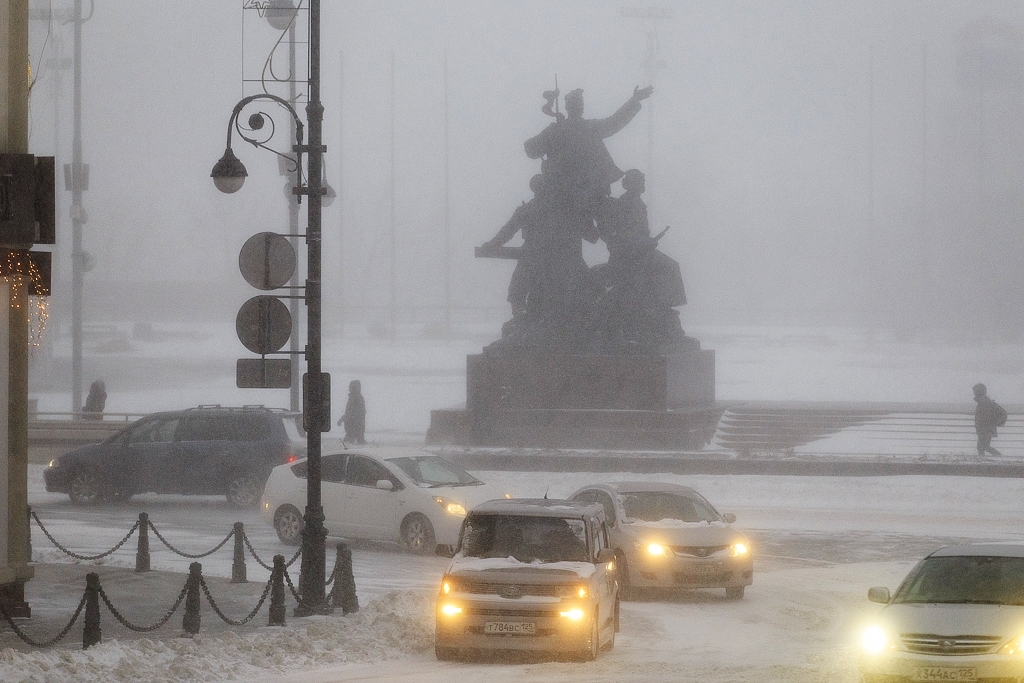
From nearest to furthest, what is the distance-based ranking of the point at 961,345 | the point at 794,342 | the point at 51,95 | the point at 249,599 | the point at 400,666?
1. the point at 400,666
2. the point at 249,599
3. the point at 51,95
4. the point at 961,345
5. the point at 794,342

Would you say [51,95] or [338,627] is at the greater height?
[51,95]

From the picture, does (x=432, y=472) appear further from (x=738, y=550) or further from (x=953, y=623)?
(x=953, y=623)

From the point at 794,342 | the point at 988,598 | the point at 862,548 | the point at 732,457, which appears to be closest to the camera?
the point at 988,598

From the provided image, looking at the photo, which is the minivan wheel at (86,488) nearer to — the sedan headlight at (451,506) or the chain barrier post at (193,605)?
the sedan headlight at (451,506)

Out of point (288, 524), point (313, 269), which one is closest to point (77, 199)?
point (288, 524)

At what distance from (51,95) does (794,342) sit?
5345 cm

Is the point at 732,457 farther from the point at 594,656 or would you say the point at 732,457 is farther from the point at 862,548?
the point at 594,656

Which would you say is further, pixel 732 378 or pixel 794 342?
pixel 794 342

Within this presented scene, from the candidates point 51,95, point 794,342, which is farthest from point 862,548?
point 794,342

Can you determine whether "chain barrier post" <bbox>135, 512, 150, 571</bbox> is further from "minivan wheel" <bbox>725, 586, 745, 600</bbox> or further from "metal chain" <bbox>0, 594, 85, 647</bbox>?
"minivan wheel" <bbox>725, 586, 745, 600</bbox>

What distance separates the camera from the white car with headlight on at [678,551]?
1458 cm

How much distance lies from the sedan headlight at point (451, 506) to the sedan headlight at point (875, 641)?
8923 millimetres

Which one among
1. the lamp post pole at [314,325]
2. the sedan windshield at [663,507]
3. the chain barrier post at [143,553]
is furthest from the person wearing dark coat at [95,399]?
the lamp post pole at [314,325]

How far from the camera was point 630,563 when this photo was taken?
14945 mm
